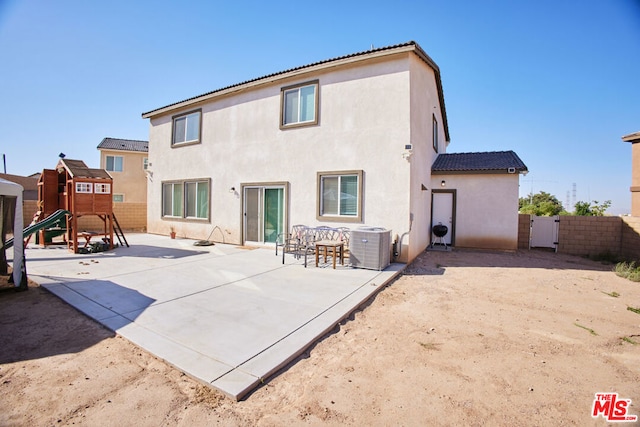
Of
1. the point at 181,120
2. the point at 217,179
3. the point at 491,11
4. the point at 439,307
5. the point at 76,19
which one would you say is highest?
the point at 491,11

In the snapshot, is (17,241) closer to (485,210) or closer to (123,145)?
(485,210)

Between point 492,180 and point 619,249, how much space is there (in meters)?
5.07

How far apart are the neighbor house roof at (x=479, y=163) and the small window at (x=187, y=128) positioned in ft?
34.4

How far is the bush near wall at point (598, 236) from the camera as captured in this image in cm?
1033

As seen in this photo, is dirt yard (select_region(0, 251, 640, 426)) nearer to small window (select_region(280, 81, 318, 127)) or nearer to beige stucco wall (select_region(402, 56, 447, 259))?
beige stucco wall (select_region(402, 56, 447, 259))

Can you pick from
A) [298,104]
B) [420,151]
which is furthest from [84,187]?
[420,151]

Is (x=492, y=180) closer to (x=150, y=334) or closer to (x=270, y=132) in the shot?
(x=270, y=132)

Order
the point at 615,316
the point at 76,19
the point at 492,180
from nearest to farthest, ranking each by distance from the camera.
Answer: the point at 615,316 < the point at 76,19 < the point at 492,180

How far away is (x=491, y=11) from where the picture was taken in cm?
832

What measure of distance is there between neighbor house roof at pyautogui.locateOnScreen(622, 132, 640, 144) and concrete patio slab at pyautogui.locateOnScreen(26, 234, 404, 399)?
38.7 feet

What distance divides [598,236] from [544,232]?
5.41ft

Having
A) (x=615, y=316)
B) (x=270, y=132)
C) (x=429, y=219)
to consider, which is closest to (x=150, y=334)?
(x=615, y=316)

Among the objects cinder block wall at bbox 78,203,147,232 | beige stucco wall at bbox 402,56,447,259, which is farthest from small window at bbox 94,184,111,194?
beige stucco wall at bbox 402,56,447,259

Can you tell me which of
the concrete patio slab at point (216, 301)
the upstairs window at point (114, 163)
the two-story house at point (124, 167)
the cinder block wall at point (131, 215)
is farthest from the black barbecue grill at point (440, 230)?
the upstairs window at point (114, 163)
